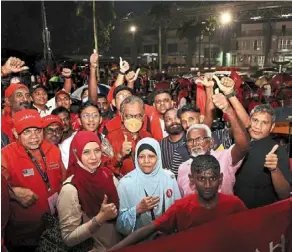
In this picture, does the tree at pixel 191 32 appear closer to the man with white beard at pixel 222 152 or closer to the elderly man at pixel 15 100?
the elderly man at pixel 15 100

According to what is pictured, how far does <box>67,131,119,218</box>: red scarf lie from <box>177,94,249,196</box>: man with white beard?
0.53 meters

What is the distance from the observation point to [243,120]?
8.88 feet

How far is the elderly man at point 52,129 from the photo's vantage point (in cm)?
317

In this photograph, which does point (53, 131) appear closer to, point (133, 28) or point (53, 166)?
point (53, 166)

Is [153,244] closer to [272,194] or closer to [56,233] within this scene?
[56,233]

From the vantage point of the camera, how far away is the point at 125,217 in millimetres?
2215

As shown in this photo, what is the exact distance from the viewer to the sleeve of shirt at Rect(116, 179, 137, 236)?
2.17m

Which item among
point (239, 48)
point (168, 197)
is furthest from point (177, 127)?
point (239, 48)

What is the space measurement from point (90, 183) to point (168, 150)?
40.1 inches

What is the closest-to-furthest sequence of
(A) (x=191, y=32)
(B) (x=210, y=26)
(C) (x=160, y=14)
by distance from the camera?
1. (C) (x=160, y=14)
2. (B) (x=210, y=26)
3. (A) (x=191, y=32)

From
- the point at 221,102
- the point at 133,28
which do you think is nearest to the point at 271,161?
the point at 221,102

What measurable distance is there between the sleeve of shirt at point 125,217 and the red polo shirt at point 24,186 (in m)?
0.50

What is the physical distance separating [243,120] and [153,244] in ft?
3.96

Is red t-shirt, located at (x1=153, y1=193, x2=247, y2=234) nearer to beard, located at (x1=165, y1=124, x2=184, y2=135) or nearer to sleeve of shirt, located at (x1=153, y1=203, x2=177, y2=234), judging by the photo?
sleeve of shirt, located at (x1=153, y1=203, x2=177, y2=234)
